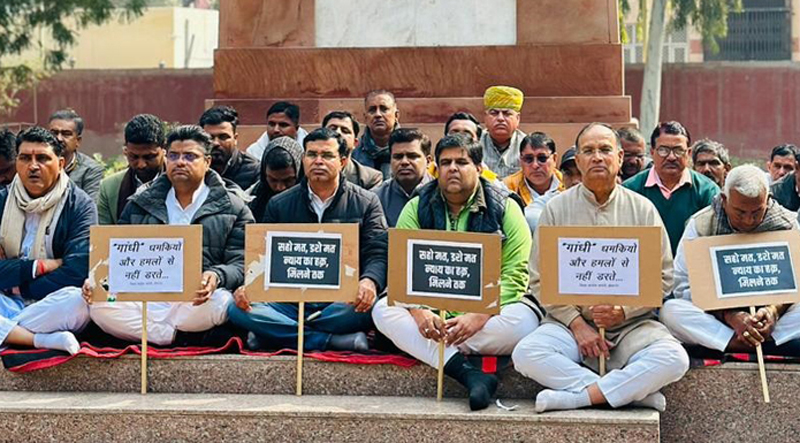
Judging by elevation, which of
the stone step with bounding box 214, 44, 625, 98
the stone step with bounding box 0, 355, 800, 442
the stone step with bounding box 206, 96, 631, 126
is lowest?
the stone step with bounding box 0, 355, 800, 442

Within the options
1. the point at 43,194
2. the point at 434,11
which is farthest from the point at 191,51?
the point at 43,194

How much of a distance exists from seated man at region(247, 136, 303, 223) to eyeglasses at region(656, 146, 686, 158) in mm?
2232

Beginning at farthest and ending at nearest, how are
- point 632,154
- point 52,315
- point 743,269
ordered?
point 632,154 < point 52,315 < point 743,269

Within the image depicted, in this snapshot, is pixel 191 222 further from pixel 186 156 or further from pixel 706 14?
pixel 706 14

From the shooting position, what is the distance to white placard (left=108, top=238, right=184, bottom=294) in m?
7.88

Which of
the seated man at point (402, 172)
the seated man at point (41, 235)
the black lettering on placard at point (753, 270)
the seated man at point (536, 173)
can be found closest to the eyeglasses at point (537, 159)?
the seated man at point (536, 173)

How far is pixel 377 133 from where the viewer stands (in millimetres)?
10531

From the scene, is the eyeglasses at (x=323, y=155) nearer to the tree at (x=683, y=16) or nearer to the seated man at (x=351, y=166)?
the seated man at (x=351, y=166)

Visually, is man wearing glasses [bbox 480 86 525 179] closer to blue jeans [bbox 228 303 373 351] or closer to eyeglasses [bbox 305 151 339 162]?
eyeglasses [bbox 305 151 339 162]

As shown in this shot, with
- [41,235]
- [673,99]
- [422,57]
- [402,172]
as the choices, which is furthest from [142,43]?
[41,235]

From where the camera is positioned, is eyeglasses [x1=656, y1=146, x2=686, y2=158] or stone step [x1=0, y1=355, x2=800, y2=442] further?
eyeglasses [x1=656, y1=146, x2=686, y2=158]

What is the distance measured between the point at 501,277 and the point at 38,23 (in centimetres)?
2229

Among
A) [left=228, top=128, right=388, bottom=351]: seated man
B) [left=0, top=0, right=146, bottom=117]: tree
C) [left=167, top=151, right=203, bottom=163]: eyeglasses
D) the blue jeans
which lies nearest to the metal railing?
[left=0, top=0, right=146, bottom=117]: tree

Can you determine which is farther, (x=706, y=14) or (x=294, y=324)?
(x=706, y=14)
